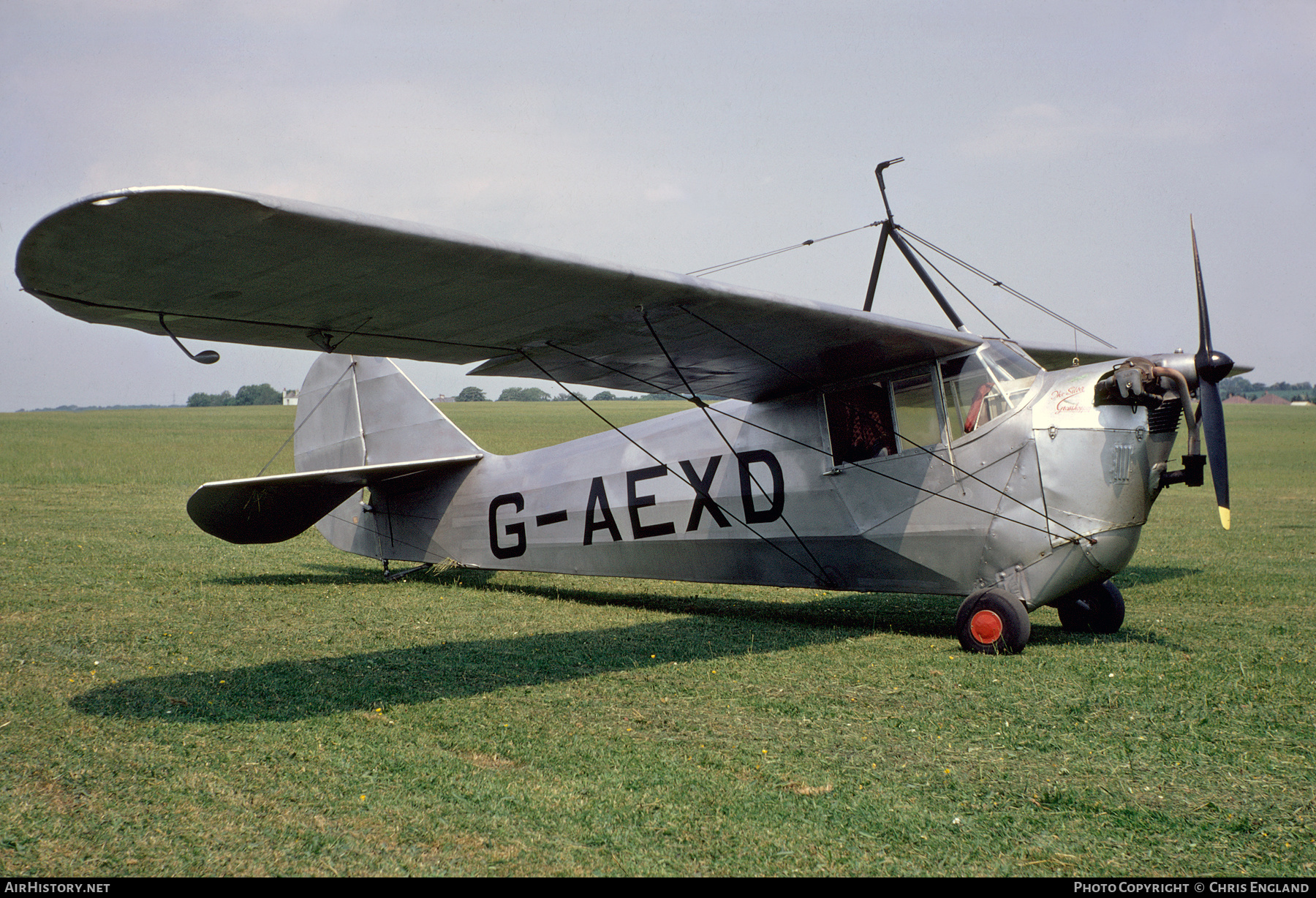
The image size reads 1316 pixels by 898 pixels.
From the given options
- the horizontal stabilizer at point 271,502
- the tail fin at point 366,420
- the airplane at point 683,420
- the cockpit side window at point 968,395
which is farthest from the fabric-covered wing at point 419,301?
the tail fin at point 366,420

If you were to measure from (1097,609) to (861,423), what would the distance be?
2.60 meters

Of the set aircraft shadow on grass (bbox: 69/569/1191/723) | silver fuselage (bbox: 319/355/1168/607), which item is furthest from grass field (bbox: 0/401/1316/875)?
silver fuselage (bbox: 319/355/1168/607)

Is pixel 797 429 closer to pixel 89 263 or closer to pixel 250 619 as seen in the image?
pixel 250 619

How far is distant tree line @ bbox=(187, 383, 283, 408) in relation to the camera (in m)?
→ 112

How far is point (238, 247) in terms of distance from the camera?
4281mm

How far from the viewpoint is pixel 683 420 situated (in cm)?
931

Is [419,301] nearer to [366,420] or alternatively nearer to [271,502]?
[271,502]

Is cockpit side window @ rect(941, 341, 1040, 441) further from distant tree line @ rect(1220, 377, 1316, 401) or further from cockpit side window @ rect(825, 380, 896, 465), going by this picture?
distant tree line @ rect(1220, 377, 1316, 401)

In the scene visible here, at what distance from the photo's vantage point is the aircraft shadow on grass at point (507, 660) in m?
5.50

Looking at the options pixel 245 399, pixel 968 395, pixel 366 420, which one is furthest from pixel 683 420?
pixel 245 399

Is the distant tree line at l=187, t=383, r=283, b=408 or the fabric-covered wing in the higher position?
the distant tree line at l=187, t=383, r=283, b=408

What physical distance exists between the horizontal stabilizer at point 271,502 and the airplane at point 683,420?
30 mm

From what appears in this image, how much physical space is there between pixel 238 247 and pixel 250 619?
5.00m

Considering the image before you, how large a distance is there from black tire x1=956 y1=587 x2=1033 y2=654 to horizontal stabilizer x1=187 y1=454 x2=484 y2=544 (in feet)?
20.3
